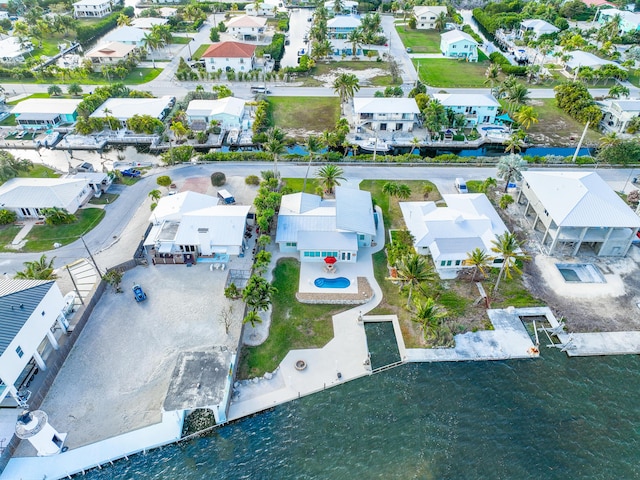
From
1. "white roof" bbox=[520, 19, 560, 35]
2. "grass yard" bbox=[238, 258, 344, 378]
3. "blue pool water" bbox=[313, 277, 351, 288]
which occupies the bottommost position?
"grass yard" bbox=[238, 258, 344, 378]

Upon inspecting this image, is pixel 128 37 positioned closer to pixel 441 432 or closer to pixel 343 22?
pixel 343 22

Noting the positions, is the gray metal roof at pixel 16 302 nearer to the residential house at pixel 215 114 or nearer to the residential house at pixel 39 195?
the residential house at pixel 39 195

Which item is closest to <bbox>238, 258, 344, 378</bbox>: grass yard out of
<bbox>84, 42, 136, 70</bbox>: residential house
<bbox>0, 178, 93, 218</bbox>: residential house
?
<bbox>0, 178, 93, 218</bbox>: residential house

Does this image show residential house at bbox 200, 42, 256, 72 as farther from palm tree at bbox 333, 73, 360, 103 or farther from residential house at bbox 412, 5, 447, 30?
residential house at bbox 412, 5, 447, 30

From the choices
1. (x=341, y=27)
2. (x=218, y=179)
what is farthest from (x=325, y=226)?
(x=341, y=27)

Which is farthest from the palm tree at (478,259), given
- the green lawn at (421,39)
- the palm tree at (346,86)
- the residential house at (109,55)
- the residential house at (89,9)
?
the residential house at (89,9)
